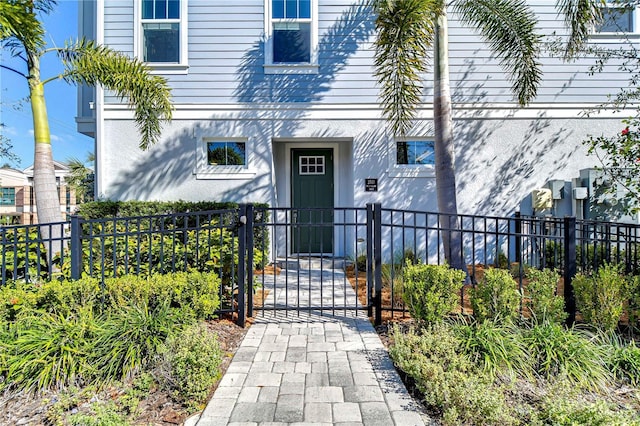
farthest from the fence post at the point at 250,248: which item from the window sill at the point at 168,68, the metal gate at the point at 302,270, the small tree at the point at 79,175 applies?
the small tree at the point at 79,175

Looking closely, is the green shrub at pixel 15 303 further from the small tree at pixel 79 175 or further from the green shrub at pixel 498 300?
the small tree at pixel 79 175

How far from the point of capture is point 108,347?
9.38ft

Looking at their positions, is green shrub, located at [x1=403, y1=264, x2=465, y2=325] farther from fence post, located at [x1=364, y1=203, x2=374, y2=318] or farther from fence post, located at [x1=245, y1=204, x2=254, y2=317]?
fence post, located at [x1=245, y1=204, x2=254, y2=317]

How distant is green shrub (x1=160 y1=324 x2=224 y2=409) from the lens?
2.53m

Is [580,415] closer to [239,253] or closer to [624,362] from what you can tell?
[624,362]

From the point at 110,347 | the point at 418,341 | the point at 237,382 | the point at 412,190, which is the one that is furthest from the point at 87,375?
the point at 412,190

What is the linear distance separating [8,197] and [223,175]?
17115 millimetres

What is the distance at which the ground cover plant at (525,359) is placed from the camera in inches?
88.7

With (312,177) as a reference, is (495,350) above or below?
below

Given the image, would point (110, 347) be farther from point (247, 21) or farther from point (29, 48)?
point (247, 21)

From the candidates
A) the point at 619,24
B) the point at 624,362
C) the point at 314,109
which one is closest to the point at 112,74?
the point at 314,109

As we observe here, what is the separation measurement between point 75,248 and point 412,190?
582 centimetres

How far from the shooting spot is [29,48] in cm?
550

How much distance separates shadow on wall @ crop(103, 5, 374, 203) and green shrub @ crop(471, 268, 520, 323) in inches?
192
